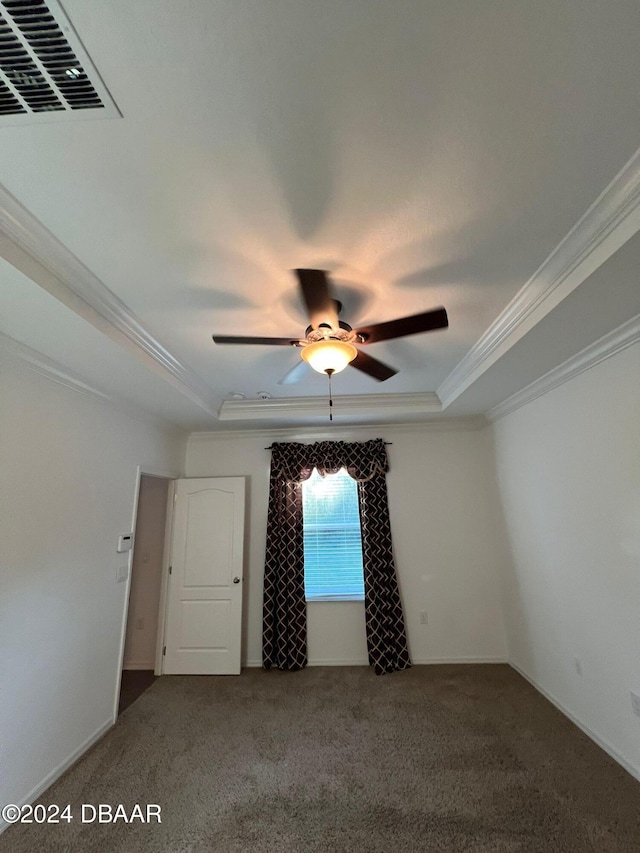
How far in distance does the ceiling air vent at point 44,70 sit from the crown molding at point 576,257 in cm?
166

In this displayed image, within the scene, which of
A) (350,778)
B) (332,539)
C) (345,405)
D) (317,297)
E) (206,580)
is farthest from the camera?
(332,539)

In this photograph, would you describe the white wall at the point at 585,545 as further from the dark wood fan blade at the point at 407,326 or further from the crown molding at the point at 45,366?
the crown molding at the point at 45,366

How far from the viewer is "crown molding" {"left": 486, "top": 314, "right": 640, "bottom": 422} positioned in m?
1.99

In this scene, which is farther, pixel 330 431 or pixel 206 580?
pixel 330 431

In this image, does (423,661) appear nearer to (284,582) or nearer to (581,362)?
(284,582)

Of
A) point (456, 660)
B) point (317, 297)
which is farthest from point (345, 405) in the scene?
point (456, 660)

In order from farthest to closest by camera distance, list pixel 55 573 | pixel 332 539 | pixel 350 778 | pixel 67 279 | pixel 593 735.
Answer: pixel 332 539
pixel 593 735
pixel 55 573
pixel 350 778
pixel 67 279

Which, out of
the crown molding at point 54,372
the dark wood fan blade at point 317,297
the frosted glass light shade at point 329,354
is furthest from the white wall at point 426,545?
the dark wood fan blade at point 317,297

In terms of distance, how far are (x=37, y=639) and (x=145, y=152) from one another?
8.57ft

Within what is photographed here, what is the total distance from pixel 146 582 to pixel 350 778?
2.86 metres

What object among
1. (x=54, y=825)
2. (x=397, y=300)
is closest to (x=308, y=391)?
(x=397, y=300)

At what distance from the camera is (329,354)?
5.74ft

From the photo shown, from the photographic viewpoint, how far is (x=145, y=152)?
1.12 metres

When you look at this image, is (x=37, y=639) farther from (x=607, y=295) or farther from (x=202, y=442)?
(x=607, y=295)
